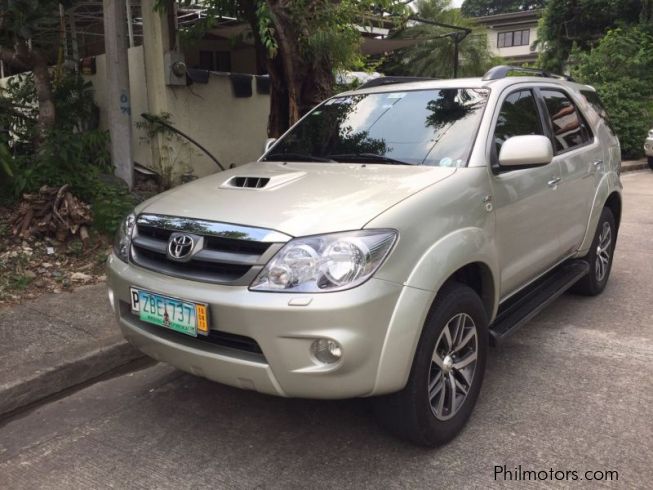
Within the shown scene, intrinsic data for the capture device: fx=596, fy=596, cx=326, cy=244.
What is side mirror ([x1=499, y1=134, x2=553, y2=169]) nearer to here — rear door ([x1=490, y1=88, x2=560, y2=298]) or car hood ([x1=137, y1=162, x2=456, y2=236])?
rear door ([x1=490, y1=88, x2=560, y2=298])

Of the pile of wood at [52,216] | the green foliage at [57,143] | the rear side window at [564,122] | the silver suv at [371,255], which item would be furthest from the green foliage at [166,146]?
the rear side window at [564,122]

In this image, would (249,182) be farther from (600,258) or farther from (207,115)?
(207,115)

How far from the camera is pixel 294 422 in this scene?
3.04 meters

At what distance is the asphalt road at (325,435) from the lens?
260cm

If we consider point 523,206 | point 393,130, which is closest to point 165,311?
point 393,130

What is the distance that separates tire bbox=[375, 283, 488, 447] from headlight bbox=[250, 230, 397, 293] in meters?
0.43

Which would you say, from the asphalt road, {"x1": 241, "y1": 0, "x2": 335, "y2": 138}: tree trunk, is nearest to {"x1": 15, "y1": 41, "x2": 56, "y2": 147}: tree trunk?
{"x1": 241, "y1": 0, "x2": 335, "y2": 138}: tree trunk

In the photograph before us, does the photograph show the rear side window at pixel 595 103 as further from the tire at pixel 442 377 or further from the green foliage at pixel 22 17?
the green foliage at pixel 22 17

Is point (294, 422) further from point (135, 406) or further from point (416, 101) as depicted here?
point (416, 101)

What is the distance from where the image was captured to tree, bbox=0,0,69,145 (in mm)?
5387

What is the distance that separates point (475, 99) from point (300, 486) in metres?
2.30

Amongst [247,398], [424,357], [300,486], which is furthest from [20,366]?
[424,357]

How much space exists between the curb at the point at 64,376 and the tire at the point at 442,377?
6.43 ft

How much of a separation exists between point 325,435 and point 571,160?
2514mm
